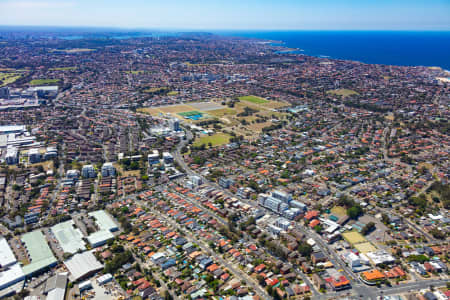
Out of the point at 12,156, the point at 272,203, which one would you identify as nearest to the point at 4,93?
the point at 12,156

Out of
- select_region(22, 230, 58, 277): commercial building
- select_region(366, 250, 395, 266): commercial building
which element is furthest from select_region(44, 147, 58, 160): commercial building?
select_region(366, 250, 395, 266): commercial building

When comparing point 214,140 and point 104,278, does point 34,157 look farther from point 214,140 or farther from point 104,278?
point 104,278

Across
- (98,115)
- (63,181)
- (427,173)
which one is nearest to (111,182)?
(63,181)

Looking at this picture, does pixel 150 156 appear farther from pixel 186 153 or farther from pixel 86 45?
pixel 86 45

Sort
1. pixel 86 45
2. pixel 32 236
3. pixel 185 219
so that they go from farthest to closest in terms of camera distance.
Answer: pixel 86 45
pixel 185 219
pixel 32 236

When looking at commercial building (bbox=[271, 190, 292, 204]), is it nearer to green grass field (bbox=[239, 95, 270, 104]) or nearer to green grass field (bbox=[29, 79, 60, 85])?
green grass field (bbox=[239, 95, 270, 104])

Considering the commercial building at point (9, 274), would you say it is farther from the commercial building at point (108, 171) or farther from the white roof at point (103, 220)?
the commercial building at point (108, 171)
